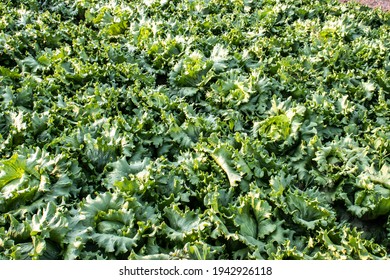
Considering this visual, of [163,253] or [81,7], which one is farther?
[81,7]

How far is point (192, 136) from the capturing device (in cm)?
494

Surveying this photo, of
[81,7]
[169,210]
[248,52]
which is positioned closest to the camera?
[169,210]

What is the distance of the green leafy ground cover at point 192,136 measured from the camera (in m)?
3.75

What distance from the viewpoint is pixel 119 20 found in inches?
283

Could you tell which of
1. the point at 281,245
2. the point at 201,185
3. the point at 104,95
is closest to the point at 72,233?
the point at 201,185

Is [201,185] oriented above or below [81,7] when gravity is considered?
below

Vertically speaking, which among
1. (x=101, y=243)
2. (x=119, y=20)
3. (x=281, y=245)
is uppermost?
(x=119, y=20)

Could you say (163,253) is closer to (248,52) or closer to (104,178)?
(104,178)

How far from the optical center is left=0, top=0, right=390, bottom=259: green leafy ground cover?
3.75 meters

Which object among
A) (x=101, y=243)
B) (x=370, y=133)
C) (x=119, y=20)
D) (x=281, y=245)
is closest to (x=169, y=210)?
(x=101, y=243)

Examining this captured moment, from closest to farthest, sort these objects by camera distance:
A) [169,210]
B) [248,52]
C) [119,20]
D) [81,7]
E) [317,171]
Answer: [169,210] < [317,171] < [248,52] < [119,20] < [81,7]

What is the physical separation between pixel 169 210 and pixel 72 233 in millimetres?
866

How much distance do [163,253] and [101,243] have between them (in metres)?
0.53

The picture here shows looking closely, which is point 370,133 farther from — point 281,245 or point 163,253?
point 163,253
